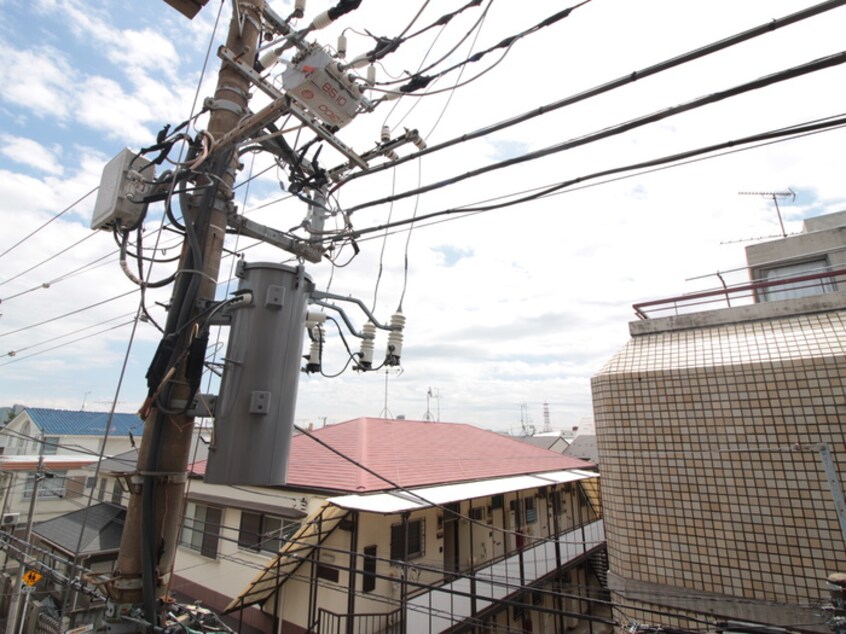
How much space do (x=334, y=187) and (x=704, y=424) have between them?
629 cm

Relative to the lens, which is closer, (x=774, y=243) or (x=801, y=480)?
(x=801, y=480)

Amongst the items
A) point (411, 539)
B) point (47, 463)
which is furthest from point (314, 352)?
point (47, 463)

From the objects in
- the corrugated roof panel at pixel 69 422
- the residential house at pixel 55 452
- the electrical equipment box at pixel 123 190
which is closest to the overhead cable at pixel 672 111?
the electrical equipment box at pixel 123 190

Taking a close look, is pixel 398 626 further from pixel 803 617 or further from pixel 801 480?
pixel 801 480

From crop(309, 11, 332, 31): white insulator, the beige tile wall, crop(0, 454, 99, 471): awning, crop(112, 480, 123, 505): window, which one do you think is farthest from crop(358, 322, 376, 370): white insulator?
crop(0, 454, 99, 471): awning

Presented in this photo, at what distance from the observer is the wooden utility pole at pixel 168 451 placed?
349cm

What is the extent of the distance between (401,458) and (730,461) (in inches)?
364

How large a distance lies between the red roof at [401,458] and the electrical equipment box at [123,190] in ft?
16.2

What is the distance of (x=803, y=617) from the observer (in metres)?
5.27

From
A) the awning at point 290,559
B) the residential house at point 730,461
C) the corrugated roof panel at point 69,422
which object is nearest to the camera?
the residential house at point 730,461

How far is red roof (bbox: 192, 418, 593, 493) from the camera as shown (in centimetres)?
1109

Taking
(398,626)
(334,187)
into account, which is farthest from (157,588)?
(398,626)

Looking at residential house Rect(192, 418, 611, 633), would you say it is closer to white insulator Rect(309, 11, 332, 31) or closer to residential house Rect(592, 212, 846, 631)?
residential house Rect(592, 212, 846, 631)

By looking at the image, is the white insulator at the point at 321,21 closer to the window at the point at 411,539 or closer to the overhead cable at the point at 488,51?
the overhead cable at the point at 488,51
